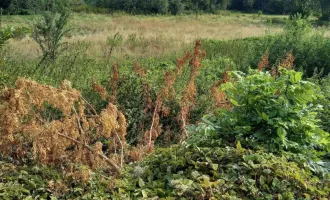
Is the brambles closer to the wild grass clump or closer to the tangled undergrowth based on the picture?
the tangled undergrowth

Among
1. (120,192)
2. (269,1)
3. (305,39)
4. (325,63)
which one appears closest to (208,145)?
(120,192)

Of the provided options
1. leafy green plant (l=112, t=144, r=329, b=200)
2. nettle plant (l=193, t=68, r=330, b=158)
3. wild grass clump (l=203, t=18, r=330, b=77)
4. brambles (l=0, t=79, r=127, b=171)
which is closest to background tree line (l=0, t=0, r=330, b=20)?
wild grass clump (l=203, t=18, r=330, b=77)

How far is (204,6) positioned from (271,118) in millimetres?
45977

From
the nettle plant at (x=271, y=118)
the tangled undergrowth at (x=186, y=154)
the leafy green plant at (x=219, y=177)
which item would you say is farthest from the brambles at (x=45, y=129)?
the nettle plant at (x=271, y=118)

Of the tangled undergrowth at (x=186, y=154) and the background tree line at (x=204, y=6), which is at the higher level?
the tangled undergrowth at (x=186, y=154)

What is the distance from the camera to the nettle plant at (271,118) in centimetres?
322

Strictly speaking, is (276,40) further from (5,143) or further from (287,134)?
(5,143)

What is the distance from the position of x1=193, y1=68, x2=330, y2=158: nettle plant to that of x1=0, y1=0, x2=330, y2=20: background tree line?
75.1 ft

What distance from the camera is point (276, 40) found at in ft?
31.6

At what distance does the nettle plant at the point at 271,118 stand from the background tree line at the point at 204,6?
2289cm

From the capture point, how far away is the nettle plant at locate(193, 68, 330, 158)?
3.22 meters

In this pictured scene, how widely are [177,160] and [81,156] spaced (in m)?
0.69

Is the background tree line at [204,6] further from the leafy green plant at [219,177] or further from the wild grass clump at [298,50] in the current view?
the leafy green plant at [219,177]

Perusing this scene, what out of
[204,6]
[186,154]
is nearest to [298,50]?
[186,154]
